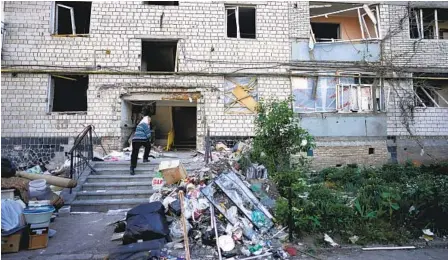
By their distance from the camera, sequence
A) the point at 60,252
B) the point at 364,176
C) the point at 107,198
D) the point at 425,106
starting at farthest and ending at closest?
the point at 425,106 → the point at 364,176 → the point at 107,198 → the point at 60,252

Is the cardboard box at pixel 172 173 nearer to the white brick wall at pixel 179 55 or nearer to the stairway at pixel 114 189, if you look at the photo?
Answer: the stairway at pixel 114 189

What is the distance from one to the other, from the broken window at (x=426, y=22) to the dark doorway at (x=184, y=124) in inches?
400

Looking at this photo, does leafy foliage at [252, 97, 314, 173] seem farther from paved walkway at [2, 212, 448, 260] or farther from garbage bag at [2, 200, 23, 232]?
garbage bag at [2, 200, 23, 232]

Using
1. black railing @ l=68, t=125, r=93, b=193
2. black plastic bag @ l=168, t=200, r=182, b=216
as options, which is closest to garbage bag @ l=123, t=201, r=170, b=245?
black plastic bag @ l=168, t=200, r=182, b=216

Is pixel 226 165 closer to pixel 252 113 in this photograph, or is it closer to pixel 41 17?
pixel 252 113

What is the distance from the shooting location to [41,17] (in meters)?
9.66

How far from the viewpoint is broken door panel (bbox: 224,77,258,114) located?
33.2ft

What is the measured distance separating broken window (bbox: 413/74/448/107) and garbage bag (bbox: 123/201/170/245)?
36.4ft

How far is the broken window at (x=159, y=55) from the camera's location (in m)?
10.7

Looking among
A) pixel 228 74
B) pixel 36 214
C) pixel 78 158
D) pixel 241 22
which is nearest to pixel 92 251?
pixel 36 214

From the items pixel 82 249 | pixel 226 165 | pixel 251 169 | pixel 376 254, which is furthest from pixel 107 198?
pixel 376 254

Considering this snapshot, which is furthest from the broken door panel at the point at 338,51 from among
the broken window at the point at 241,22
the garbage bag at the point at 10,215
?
the garbage bag at the point at 10,215

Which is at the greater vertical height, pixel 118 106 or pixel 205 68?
pixel 205 68

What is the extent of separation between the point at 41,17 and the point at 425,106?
15.0m
